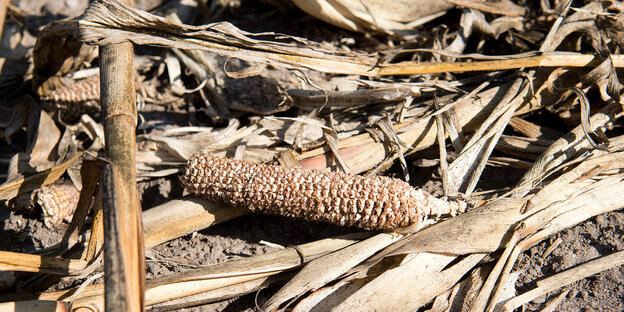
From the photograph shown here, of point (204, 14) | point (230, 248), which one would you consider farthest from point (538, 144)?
point (204, 14)

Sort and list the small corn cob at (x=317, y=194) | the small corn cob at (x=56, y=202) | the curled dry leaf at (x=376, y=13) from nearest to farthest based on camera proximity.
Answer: the small corn cob at (x=317, y=194) → the small corn cob at (x=56, y=202) → the curled dry leaf at (x=376, y=13)

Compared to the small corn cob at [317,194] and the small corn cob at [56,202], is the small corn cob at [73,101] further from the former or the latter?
the small corn cob at [317,194]

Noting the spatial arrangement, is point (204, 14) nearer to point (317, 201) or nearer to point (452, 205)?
point (317, 201)

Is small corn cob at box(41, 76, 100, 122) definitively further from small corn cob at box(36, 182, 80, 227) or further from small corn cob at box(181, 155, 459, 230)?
small corn cob at box(181, 155, 459, 230)

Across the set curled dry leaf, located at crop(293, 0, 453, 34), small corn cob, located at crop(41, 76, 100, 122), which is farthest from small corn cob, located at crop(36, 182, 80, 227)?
curled dry leaf, located at crop(293, 0, 453, 34)

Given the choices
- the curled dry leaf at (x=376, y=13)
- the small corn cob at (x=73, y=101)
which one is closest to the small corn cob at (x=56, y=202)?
the small corn cob at (x=73, y=101)
